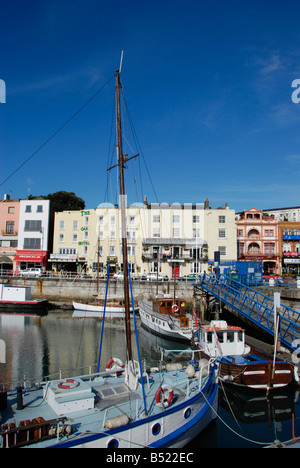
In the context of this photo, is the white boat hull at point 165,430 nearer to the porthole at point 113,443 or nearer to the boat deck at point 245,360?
the porthole at point 113,443

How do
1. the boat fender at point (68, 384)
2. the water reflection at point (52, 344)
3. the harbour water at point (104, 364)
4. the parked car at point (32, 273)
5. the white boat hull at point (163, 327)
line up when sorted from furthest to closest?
the parked car at point (32, 273) < the white boat hull at point (163, 327) < the water reflection at point (52, 344) < the harbour water at point (104, 364) < the boat fender at point (68, 384)

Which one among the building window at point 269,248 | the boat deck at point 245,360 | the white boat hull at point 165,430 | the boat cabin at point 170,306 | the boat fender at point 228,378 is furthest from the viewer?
the building window at point 269,248

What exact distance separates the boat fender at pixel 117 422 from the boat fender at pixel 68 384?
235 cm

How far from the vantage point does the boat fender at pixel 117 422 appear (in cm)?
1046

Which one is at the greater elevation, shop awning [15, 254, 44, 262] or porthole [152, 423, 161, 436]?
shop awning [15, 254, 44, 262]

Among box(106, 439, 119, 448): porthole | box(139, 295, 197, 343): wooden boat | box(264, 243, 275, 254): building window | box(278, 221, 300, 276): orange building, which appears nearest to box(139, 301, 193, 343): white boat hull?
box(139, 295, 197, 343): wooden boat

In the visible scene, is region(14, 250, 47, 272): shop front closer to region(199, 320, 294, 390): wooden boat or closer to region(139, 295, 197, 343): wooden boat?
region(139, 295, 197, 343): wooden boat

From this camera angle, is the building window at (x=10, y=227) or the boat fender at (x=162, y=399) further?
the building window at (x=10, y=227)

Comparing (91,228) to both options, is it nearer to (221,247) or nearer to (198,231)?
(198,231)

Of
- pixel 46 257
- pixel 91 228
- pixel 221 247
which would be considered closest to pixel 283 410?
pixel 221 247

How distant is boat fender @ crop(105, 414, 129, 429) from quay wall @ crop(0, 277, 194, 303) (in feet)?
132

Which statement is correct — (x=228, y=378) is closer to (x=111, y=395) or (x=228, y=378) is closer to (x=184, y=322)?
(x=111, y=395)

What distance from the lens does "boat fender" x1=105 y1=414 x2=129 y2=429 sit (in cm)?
1046

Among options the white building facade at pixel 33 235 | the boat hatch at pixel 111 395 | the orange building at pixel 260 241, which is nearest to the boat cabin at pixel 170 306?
the boat hatch at pixel 111 395
